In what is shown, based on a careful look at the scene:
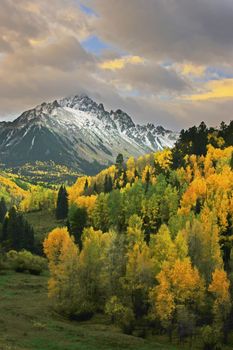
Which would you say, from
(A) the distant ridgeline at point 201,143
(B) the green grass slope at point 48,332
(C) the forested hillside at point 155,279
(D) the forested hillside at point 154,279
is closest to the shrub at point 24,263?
(D) the forested hillside at point 154,279

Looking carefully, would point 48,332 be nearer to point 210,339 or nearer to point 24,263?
point 210,339

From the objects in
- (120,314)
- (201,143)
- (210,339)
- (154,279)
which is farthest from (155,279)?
(201,143)

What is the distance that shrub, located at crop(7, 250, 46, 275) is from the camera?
113m

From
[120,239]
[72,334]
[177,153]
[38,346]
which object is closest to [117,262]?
[120,239]

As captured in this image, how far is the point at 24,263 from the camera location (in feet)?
371

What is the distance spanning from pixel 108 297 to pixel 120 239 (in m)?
11.2

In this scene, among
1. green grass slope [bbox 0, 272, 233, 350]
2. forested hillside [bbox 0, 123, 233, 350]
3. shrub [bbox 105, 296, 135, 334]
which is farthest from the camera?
shrub [bbox 105, 296, 135, 334]

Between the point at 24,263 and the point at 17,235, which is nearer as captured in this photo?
the point at 24,263

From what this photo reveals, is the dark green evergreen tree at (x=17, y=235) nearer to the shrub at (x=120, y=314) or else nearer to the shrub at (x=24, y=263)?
the shrub at (x=24, y=263)

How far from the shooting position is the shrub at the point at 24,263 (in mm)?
112938

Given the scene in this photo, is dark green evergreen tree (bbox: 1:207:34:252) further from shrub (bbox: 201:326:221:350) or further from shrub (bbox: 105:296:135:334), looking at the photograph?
shrub (bbox: 201:326:221:350)

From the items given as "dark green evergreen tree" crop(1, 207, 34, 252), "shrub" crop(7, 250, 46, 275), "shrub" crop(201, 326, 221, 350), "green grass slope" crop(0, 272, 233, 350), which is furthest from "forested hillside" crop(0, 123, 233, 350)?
"dark green evergreen tree" crop(1, 207, 34, 252)

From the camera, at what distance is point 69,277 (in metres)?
78.6

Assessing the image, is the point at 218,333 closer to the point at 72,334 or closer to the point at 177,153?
the point at 72,334
